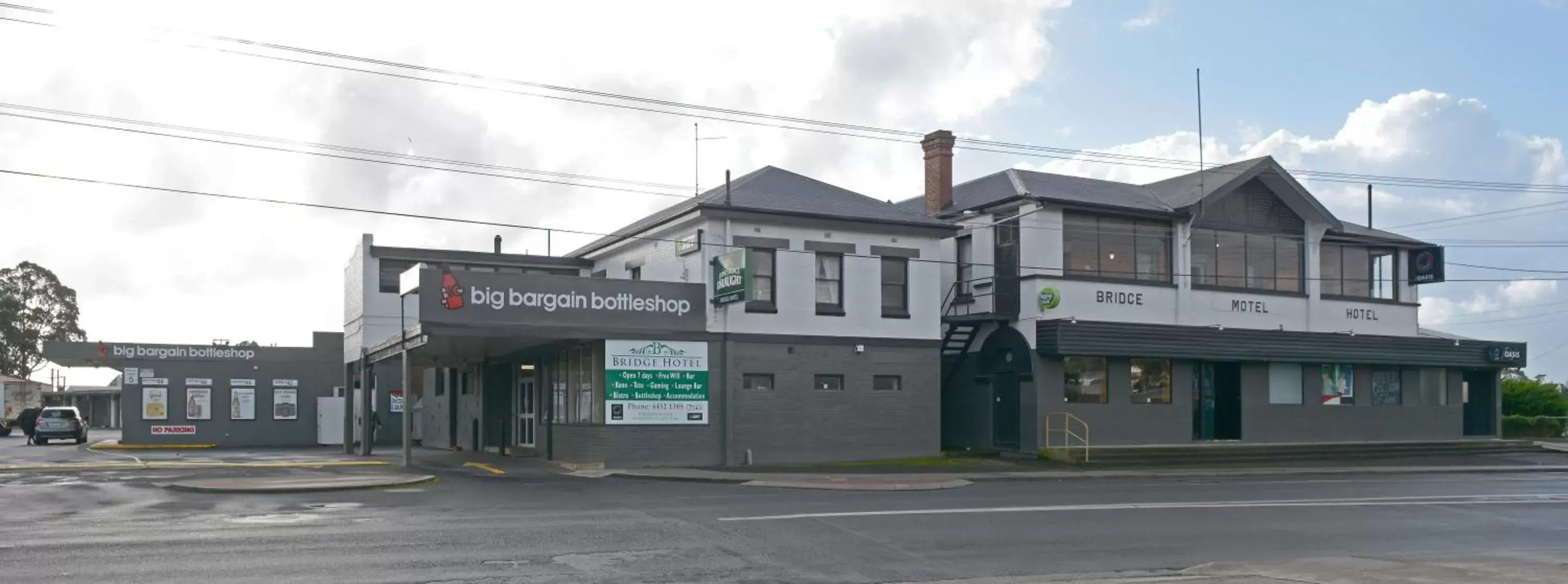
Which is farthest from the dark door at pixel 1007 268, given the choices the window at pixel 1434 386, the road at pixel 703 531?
the window at pixel 1434 386

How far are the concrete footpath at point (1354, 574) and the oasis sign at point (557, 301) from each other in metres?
17.3

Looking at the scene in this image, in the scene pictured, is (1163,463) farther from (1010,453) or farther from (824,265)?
(824,265)

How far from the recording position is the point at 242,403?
151 ft

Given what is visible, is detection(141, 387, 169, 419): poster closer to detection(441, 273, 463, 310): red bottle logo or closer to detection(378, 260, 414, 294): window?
detection(378, 260, 414, 294): window

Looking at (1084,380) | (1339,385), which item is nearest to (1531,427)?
(1339,385)

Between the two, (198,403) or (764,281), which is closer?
(764,281)

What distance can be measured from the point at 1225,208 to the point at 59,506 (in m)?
29.9

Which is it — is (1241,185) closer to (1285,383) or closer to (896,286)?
(1285,383)

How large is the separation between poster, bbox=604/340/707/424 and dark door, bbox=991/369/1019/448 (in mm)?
8994

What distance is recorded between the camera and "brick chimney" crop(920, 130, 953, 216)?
36625 millimetres

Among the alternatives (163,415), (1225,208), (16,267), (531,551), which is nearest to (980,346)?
(1225,208)

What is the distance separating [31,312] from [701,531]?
3167 inches

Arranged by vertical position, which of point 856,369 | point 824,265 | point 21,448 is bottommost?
point 21,448

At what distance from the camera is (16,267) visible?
264 ft
